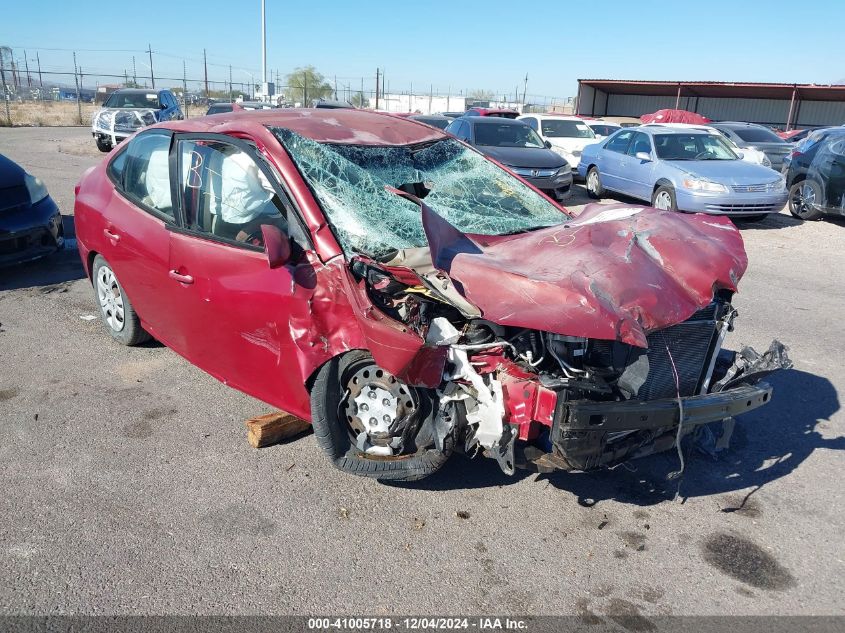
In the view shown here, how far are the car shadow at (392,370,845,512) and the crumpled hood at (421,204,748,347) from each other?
38.6 inches

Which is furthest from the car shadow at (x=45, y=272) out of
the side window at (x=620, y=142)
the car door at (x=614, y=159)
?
the side window at (x=620, y=142)

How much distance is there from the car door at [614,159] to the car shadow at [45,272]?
942 centimetres

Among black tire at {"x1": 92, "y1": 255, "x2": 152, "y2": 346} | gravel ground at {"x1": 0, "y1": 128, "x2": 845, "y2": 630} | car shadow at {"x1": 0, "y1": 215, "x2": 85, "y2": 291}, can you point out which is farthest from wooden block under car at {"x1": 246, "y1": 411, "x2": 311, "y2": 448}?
car shadow at {"x1": 0, "y1": 215, "x2": 85, "y2": 291}

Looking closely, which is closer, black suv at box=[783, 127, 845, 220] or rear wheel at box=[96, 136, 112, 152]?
black suv at box=[783, 127, 845, 220]

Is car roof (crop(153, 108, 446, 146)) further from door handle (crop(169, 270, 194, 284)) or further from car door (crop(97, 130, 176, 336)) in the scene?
door handle (crop(169, 270, 194, 284))

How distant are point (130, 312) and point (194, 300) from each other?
4.45ft

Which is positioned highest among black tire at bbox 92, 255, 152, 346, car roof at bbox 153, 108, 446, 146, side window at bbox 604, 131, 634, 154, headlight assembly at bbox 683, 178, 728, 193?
car roof at bbox 153, 108, 446, 146

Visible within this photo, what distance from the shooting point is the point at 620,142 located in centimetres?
1342

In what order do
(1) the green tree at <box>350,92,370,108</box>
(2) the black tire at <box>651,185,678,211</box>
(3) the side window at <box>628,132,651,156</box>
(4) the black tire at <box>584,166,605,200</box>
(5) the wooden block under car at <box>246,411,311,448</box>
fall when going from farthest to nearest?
(1) the green tree at <box>350,92,370,108</box>
(4) the black tire at <box>584,166,605,200</box>
(3) the side window at <box>628,132,651,156</box>
(2) the black tire at <box>651,185,678,211</box>
(5) the wooden block under car at <box>246,411,311,448</box>

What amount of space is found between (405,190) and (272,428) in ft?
5.19

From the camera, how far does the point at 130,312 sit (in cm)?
505

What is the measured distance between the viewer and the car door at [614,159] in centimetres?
1304

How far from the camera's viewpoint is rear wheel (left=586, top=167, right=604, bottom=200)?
1402cm

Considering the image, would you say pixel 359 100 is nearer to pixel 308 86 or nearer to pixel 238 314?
pixel 308 86
